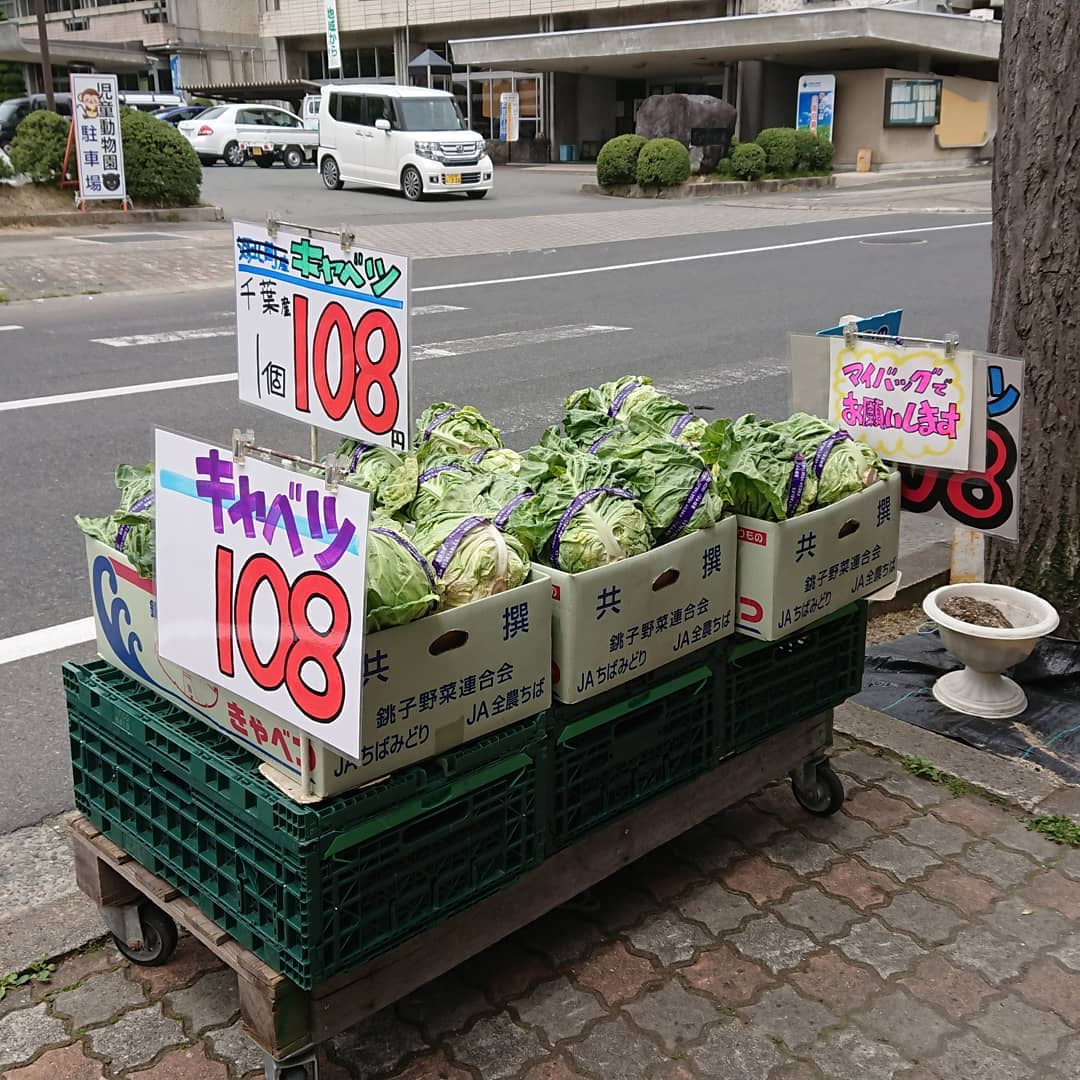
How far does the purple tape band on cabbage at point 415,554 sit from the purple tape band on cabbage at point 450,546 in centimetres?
9

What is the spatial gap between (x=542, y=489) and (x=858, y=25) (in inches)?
1128

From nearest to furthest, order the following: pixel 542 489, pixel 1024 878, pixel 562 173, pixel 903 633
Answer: pixel 542 489 → pixel 1024 878 → pixel 903 633 → pixel 562 173

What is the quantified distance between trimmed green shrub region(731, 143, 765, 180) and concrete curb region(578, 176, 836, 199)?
0.73 ft

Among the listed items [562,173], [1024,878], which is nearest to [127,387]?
[1024,878]

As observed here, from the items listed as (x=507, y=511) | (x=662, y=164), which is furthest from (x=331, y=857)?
(x=662, y=164)

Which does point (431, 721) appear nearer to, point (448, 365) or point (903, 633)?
point (903, 633)

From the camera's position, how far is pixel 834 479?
10.9 feet

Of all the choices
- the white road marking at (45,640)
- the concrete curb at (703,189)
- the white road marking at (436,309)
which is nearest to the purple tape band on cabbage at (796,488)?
the white road marking at (45,640)

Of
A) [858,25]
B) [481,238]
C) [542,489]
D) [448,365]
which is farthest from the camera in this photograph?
[858,25]

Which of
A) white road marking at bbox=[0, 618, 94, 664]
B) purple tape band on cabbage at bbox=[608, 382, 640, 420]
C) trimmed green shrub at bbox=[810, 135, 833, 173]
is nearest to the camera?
purple tape band on cabbage at bbox=[608, 382, 640, 420]

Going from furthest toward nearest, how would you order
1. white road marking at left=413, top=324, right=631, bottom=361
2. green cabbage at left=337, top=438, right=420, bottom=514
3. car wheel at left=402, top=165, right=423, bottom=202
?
car wheel at left=402, top=165, right=423, bottom=202 < white road marking at left=413, top=324, right=631, bottom=361 < green cabbage at left=337, top=438, right=420, bottom=514

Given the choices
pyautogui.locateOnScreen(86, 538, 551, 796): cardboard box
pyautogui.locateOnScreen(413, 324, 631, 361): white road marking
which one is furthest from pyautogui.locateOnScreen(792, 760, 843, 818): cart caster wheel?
pyautogui.locateOnScreen(413, 324, 631, 361): white road marking

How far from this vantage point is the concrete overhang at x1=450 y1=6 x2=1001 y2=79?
28.4 meters

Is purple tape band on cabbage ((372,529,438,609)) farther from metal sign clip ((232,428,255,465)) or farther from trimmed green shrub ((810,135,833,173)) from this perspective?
trimmed green shrub ((810,135,833,173))
